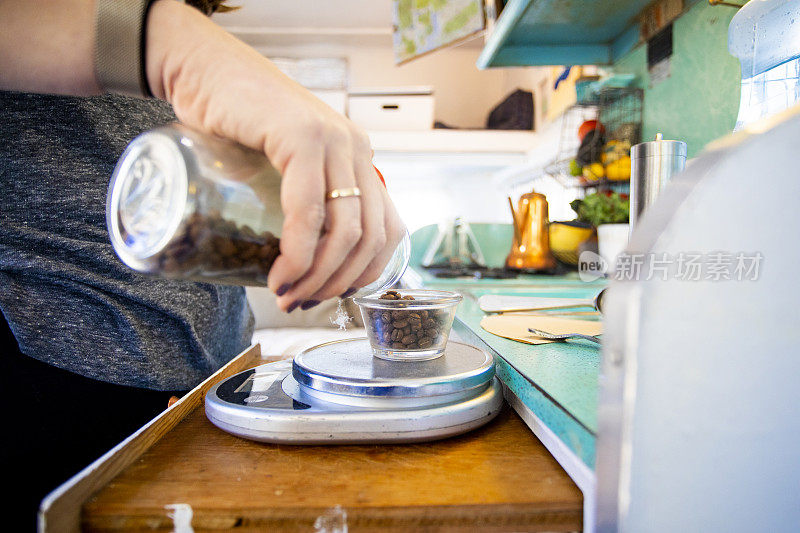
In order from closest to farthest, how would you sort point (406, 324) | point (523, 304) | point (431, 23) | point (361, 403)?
point (361, 403) < point (406, 324) < point (523, 304) < point (431, 23)

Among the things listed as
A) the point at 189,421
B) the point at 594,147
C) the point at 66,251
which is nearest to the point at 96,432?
the point at 189,421

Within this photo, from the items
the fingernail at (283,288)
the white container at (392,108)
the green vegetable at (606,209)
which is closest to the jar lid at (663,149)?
the fingernail at (283,288)

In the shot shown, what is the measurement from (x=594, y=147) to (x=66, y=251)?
1.50m

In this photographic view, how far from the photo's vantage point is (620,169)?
1446mm

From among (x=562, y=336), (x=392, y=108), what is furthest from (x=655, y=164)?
(x=392, y=108)

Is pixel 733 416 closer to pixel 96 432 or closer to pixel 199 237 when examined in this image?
pixel 199 237

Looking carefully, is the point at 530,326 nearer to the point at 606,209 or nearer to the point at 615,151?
the point at 606,209

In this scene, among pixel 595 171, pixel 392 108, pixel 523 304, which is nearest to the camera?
pixel 523 304

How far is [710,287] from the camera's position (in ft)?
1.04

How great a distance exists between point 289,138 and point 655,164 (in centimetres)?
47

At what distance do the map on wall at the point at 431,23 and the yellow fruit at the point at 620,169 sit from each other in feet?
2.08

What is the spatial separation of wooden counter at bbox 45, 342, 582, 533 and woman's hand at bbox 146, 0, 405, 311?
6.2 inches

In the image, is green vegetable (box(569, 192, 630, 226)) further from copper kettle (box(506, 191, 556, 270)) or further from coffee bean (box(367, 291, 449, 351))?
coffee bean (box(367, 291, 449, 351))

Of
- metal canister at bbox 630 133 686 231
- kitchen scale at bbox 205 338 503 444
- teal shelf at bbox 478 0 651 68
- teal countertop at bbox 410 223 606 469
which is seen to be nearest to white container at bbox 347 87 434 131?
teal shelf at bbox 478 0 651 68
